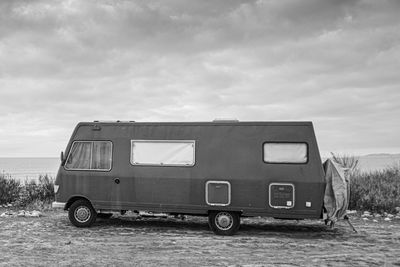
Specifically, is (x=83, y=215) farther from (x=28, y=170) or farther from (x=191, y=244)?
(x=28, y=170)

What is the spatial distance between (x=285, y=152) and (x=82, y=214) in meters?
5.36

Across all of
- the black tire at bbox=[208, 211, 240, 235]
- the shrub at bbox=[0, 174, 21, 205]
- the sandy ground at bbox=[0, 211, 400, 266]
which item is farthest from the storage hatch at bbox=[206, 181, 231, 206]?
the shrub at bbox=[0, 174, 21, 205]

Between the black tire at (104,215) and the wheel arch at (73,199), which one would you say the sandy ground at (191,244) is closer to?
the black tire at (104,215)

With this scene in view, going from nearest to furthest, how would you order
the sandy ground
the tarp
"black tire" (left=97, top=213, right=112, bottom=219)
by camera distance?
the sandy ground → the tarp → "black tire" (left=97, top=213, right=112, bottom=219)

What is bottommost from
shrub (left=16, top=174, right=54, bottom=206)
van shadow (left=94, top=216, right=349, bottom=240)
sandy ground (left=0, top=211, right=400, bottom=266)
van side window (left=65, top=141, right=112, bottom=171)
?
sandy ground (left=0, top=211, right=400, bottom=266)

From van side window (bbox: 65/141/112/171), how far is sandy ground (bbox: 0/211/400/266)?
1582mm

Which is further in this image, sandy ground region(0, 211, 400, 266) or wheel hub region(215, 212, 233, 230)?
wheel hub region(215, 212, 233, 230)

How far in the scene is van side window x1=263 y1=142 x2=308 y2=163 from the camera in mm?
9844

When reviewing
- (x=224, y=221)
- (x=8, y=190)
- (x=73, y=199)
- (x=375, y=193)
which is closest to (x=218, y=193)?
(x=224, y=221)

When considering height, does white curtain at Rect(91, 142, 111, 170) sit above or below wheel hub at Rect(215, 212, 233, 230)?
above

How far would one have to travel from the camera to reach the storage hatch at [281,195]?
973 cm

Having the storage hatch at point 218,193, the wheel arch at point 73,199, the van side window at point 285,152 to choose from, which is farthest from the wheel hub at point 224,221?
the wheel arch at point 73,199

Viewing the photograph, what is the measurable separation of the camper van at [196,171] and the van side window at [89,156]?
26 millimetres

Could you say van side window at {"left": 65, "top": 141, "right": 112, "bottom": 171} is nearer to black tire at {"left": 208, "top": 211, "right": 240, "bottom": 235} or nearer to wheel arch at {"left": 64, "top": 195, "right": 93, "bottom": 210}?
wheel arch at {"left": 64, "top": 195, "right": 93, "bottom": 210}
